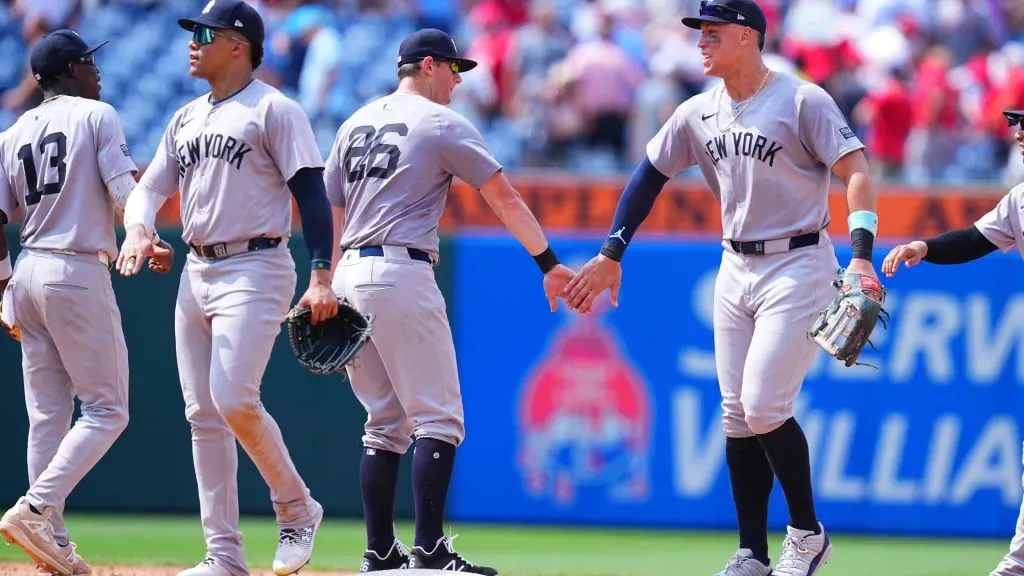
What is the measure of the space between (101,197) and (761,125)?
2.70 meters

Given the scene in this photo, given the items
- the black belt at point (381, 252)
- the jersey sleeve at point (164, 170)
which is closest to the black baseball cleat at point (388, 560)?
the black belt at point (381, 252)

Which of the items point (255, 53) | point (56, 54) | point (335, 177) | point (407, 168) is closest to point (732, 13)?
point (407, 168)

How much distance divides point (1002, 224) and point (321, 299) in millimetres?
2623

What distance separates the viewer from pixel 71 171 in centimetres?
604

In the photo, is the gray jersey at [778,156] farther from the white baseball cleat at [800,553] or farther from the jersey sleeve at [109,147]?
the jersey sleeve at [109,147]

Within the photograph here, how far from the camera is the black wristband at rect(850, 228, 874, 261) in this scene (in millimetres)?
5324

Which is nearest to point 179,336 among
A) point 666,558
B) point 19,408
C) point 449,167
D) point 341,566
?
point 449,167

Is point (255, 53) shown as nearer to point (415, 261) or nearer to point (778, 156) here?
point (415, 261)

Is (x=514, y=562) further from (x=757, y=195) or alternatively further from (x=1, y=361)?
(x=1, y=361)

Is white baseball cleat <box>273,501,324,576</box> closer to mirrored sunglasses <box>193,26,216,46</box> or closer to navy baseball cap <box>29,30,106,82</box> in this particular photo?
mirrored sunglasses <box>193,26,216,46</box>

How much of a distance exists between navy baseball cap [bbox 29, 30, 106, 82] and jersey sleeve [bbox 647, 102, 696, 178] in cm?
238

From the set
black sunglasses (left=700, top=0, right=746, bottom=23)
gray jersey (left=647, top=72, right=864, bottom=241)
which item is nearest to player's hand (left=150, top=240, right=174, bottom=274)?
gray jersey (left=647, top=72, right=864, bottom=241)

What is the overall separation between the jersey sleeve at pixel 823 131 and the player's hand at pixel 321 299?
1.83 meters

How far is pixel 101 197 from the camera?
6.12 m
